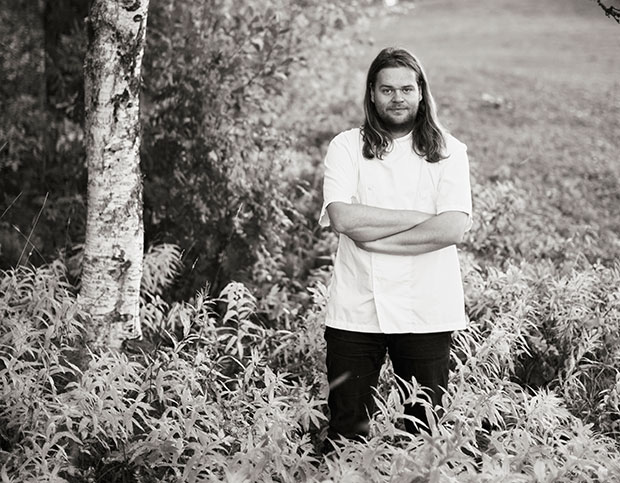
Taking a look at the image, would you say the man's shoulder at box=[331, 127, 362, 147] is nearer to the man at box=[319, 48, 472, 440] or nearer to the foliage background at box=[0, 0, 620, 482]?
the man at box=[319, 48, 472, 440]

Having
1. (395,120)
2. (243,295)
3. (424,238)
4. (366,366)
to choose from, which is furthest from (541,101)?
(366,366)

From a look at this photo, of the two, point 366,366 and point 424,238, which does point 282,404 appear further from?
point 424,238

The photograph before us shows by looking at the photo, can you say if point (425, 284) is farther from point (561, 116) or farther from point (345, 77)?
point (561, 116)

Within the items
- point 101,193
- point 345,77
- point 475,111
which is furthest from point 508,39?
point 101,193

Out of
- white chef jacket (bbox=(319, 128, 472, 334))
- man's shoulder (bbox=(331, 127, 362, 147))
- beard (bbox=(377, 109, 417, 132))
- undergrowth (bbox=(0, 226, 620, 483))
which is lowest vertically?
undergrowth (bbox=(0, 226, 620, 483))

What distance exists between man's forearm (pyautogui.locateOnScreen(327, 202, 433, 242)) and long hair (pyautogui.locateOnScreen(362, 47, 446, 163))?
0.28 m

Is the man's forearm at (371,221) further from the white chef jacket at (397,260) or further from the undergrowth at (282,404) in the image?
the undergrowth at (282,404)

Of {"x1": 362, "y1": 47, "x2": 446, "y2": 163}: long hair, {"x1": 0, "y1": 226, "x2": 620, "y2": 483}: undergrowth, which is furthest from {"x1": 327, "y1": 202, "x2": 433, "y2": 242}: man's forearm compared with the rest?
{"x1": 0, "y1": 226, "x2": 620, "y2": 483}: undergrowth

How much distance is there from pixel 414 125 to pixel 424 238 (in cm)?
62

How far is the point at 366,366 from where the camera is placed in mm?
4078

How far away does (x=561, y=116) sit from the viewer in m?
15.9

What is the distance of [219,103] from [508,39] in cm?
2666

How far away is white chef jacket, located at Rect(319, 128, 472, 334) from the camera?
4.00 metres

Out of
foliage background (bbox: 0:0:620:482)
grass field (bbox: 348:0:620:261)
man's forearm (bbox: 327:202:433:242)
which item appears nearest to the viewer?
foliage background (bbox: 0:0:620:482)
